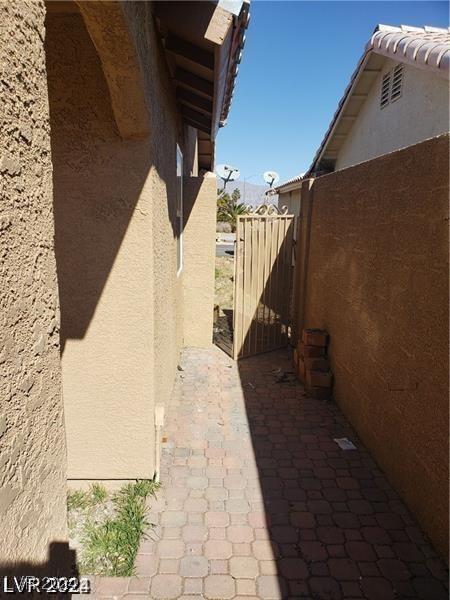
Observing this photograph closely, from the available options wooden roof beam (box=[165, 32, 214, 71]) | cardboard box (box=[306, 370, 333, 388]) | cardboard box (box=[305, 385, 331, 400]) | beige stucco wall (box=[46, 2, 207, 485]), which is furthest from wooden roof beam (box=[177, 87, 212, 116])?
cardboard box (box=[305, 385, 331, 400])

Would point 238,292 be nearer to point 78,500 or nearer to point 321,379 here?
point 321,379

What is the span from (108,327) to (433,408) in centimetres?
260

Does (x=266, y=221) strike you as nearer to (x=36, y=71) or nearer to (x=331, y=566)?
(x=331, y=566)

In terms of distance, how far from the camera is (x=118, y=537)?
9.45 ft

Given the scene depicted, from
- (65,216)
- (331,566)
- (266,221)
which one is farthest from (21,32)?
(266,221)

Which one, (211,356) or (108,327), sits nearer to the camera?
(108,327)

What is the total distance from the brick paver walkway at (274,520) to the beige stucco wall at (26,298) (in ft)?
5.60

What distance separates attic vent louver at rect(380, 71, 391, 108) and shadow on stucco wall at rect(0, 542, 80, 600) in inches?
314

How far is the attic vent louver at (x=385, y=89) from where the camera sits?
6.88 meters

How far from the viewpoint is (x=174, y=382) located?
5.49 m

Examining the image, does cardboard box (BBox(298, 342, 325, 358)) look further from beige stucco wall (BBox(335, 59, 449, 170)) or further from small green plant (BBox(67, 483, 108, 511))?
beige stucco wall (BBox(335, 59, 449, 170))

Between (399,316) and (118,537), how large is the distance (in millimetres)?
2917

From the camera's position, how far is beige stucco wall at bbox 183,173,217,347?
651 cm

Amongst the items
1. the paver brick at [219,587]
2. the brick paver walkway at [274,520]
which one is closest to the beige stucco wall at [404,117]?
the brick paver walkway at [274,520]
